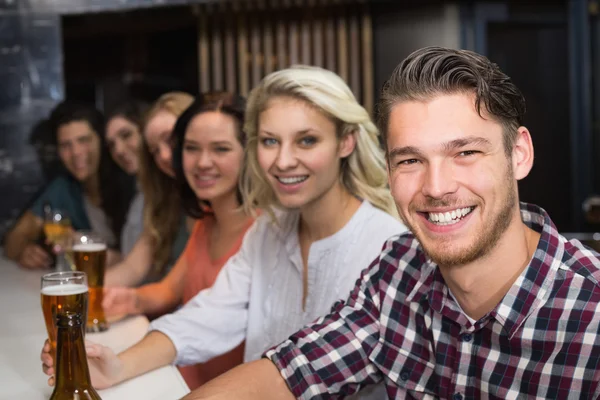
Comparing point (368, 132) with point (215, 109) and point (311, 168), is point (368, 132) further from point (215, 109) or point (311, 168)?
point (215, 109)

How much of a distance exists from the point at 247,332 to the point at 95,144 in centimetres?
204

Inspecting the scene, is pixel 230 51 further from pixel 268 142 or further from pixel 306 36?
pixel 268 142

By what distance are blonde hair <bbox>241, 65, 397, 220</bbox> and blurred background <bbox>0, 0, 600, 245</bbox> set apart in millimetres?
2434

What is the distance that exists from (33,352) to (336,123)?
0.89 metres

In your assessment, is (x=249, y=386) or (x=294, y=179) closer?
(x=249, y=386)

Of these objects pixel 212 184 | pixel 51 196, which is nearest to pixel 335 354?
pixel 212 184

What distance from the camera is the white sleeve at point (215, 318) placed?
1803 millimetres

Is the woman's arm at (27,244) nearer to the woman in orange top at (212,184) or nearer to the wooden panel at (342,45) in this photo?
the woman in orange top at (212,184)

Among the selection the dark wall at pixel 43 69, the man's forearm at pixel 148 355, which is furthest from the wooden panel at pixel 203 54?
the man's forearm at pixel 148 355

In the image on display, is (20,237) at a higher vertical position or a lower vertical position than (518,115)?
lower

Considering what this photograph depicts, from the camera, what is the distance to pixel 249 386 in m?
1.35

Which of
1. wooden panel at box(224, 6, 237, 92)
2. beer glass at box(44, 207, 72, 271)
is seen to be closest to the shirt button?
beer glass at box(44, 207, 72, 271)

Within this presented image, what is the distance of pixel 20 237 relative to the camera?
331cm

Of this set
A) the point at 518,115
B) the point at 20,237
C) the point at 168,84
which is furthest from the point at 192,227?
the point at 168,84
